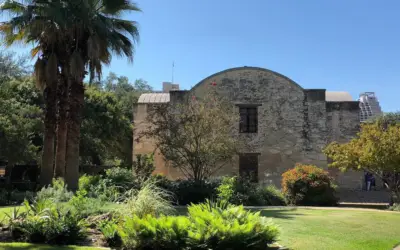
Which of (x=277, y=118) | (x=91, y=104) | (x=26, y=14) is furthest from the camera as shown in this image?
(x=91, y=104)

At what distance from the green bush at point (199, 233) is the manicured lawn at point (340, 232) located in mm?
930

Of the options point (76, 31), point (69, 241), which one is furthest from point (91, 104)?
point (69, 241)

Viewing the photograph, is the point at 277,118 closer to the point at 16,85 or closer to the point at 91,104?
the point at 91,104

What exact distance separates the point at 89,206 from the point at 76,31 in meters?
10.1

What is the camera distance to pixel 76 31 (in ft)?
Answer: 60.8

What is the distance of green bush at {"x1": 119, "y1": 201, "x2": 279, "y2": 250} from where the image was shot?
735 centimetres

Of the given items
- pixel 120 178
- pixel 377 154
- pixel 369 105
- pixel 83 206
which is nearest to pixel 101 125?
pixel 120 178

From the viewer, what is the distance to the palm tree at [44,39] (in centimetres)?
1784

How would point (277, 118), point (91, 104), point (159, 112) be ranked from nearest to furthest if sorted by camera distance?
point (159, 112) → point (277, 118) → point (91, 104)

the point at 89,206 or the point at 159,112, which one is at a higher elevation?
the point at 159,112

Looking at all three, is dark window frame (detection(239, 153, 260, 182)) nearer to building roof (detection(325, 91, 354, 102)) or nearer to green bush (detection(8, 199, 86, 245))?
building roof (detection(325, 91, 354, 102))

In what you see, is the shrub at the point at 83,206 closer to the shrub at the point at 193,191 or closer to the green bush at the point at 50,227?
the green bush at the point at 50,227

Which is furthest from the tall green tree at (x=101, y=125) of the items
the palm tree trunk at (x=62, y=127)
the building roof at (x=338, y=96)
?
the building roof at (x=338, y=96)

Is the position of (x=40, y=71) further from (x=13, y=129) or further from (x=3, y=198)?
(x=3, y=198)
